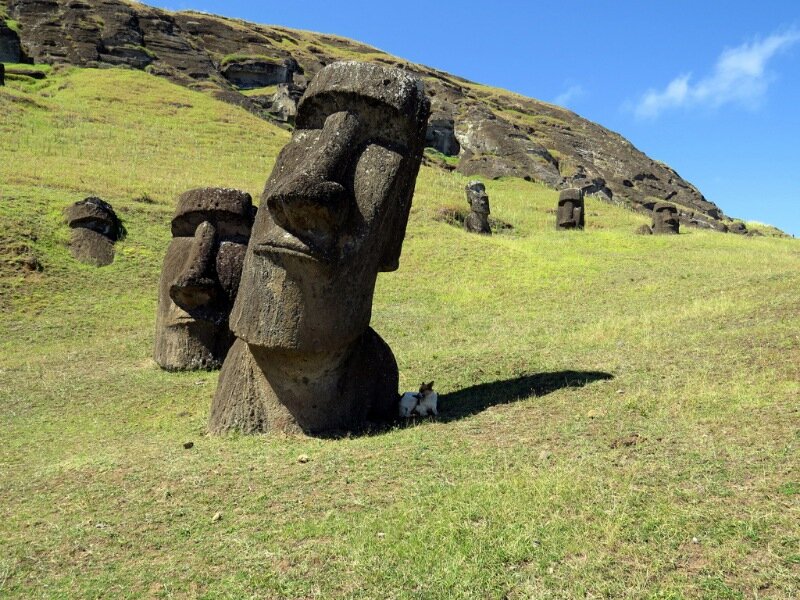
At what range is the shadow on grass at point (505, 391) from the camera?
25.2 feet

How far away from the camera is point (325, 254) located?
6.59 meters

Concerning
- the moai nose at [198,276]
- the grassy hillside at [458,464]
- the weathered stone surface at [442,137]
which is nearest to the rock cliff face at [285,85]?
the weathered stone surface at [442,137]

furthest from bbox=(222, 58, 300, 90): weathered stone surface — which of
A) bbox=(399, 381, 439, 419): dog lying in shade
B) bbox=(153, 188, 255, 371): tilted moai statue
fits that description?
bbox=(399, 381, 439, 419): dog lying in shade

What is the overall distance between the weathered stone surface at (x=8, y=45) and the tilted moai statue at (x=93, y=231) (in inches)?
1527

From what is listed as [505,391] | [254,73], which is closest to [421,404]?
[505,391]

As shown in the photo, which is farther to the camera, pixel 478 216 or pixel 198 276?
pixel 478 216

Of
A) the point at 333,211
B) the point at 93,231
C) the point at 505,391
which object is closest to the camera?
the point at 333,211

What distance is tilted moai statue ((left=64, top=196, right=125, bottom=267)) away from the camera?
18.4 meters

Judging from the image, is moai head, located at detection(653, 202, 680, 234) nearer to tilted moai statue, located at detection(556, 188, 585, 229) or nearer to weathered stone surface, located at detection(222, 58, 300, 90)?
tilted moai statue, located at detection(556, 188, 585, 229)

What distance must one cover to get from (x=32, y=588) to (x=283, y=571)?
1.46 m

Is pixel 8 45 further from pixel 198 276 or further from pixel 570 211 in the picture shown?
pixel 198 276

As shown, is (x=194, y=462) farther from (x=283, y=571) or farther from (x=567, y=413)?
(x=567, y=413)

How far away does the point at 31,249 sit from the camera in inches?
A: 687

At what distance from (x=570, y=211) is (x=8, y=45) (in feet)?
139
